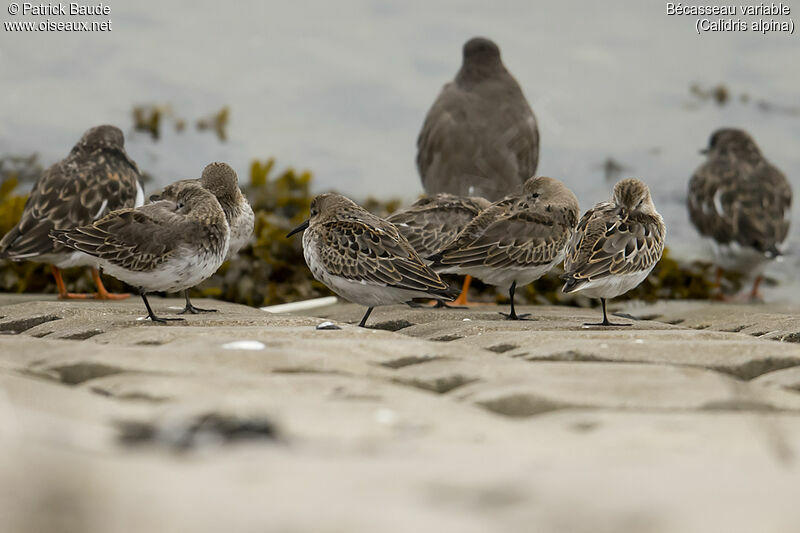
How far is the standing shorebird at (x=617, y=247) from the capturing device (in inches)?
200

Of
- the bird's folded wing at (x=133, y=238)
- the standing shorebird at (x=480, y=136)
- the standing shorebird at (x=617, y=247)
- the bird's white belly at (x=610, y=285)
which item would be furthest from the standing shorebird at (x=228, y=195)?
the standing shorebird at (x=480, y=136)

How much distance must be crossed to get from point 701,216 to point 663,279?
1.06m

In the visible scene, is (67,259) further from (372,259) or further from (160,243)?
(372,259)

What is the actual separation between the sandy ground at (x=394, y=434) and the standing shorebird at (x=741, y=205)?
513 cm

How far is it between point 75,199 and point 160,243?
2.14 meters

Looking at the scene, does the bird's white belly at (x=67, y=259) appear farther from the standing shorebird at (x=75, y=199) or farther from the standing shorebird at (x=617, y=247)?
the standing shorebird at (x=617, y=247)

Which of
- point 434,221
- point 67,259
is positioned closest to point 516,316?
point 434,221

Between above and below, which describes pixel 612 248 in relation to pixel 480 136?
below

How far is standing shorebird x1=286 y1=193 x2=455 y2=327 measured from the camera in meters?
5.13

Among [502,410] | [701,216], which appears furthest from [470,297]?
[502,410]

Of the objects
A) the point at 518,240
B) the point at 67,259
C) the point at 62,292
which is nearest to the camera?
the point at 518,240

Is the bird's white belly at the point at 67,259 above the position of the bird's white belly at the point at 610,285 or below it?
above

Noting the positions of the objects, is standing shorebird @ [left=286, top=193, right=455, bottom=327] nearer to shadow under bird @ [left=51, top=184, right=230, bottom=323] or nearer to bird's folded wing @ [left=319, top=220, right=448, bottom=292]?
bird's folded wing @ [left=319, top=220, right=448, bottom=292]

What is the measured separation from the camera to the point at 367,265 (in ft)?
16.9
